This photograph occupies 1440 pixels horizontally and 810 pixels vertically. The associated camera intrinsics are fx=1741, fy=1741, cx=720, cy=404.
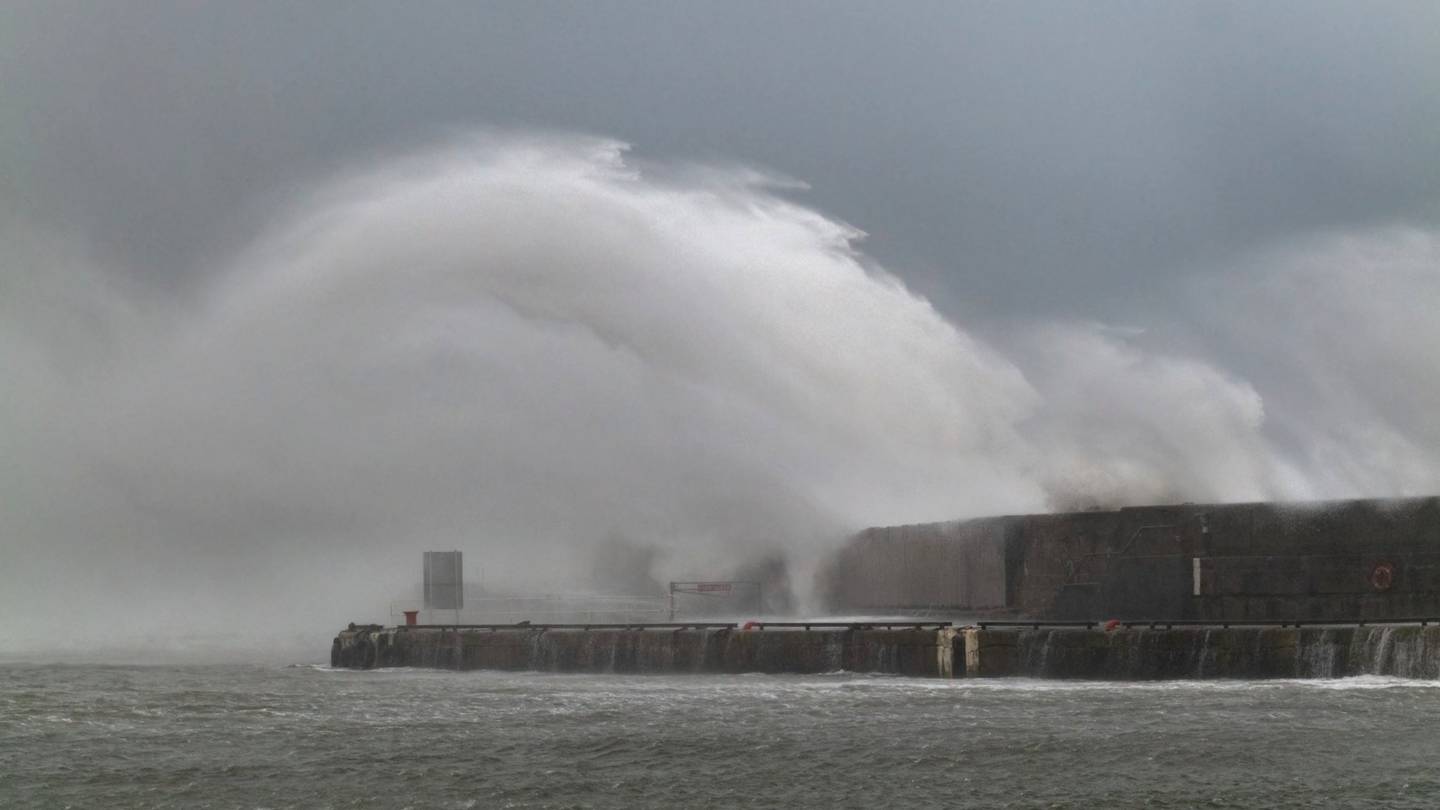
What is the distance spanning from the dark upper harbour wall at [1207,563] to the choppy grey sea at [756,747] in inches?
131

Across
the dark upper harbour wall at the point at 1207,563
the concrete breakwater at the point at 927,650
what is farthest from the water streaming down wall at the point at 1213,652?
the dark upper harbour wall at the point at 1207,563

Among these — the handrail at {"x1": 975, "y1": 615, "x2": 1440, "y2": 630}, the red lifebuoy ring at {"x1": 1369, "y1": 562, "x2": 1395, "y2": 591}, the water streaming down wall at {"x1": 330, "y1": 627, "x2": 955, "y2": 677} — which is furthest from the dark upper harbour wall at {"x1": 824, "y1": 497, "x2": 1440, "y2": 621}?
the water streaming down wall at {"x1": 330, "y1": 627, "x2": 955, "y2": 677}

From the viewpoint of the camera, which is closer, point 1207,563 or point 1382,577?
point 1382,577

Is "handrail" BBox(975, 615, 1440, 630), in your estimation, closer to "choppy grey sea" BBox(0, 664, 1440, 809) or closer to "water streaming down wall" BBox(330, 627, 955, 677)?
"choppy grey sea" BBox(0, 664, 1440, 809)

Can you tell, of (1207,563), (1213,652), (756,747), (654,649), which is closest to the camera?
(756,747)

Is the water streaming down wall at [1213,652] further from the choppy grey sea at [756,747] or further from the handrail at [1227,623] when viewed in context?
the choppy grey sea at [756,747]

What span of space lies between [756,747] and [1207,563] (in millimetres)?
10394

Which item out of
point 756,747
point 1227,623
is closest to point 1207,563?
point 1227,623

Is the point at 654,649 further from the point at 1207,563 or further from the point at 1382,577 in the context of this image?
the point at 1382,577

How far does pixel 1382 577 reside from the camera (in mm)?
25875

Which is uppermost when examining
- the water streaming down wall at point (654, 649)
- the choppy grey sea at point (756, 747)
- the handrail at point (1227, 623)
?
the handrail at point (1227, 623)

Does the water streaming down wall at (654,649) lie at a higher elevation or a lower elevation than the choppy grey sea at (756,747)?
higher

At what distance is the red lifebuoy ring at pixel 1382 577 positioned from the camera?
2581 centimetres

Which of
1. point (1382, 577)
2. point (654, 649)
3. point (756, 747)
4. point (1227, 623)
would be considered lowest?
point (756, 747)
